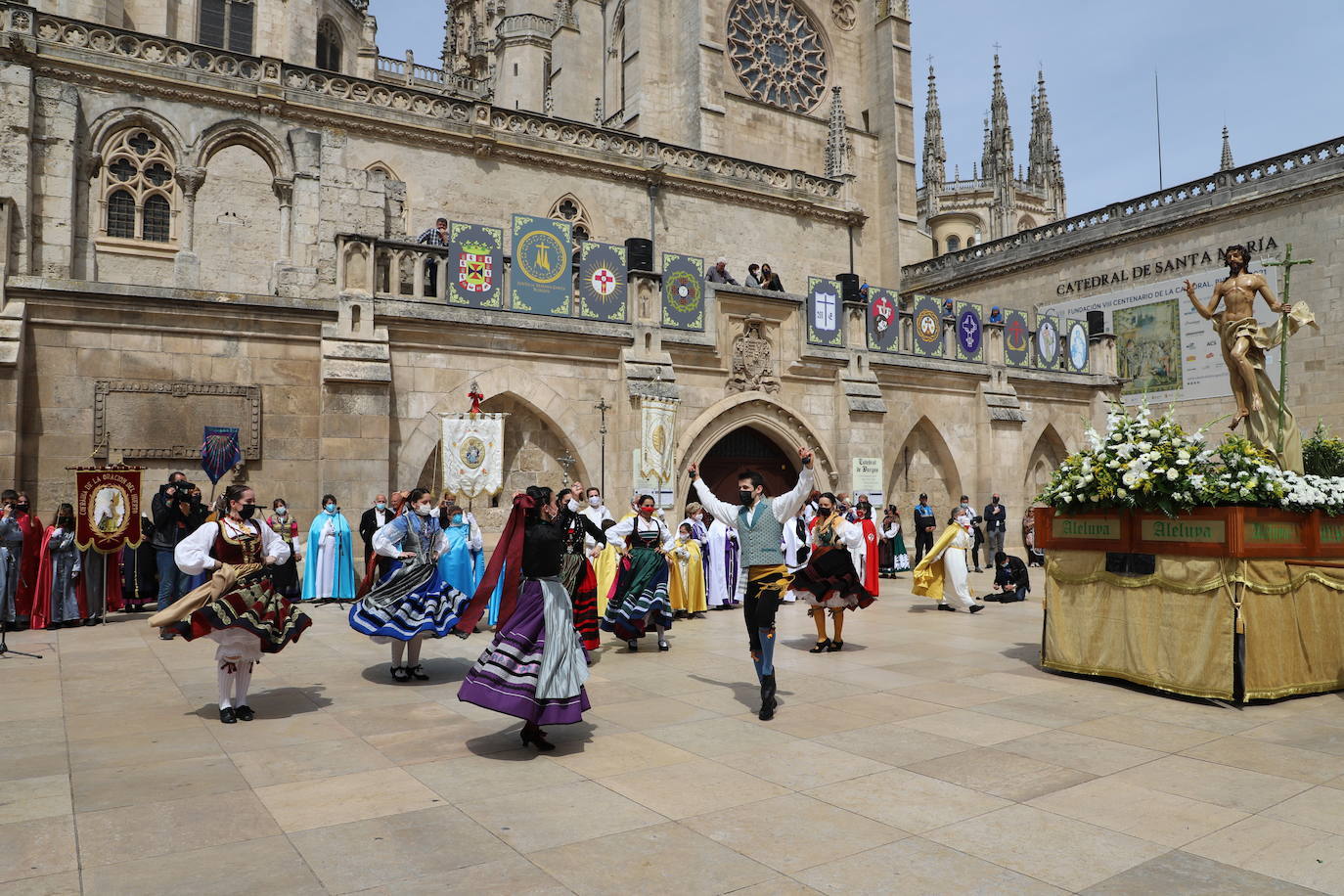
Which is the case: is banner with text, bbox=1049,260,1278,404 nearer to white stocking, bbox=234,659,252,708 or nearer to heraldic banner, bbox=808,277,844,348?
heraldic banner, bbox=808,277,844,348

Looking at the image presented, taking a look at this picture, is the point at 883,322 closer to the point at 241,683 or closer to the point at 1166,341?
the point at 1166,341

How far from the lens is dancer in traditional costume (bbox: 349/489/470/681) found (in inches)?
305

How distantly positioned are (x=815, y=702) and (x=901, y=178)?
1168 inches

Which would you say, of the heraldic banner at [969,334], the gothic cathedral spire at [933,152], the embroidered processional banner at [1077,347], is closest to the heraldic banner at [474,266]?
the heraldic banner at [969,334]

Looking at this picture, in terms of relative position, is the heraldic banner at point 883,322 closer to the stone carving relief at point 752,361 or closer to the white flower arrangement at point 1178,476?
the stone carving relief at point 752,361

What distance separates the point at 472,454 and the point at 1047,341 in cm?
1630

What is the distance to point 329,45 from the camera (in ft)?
103

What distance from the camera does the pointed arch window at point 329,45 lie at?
30.8 metres

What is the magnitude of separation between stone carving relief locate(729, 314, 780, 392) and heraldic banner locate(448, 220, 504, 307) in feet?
16.2

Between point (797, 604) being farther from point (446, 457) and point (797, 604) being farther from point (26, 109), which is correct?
point (26, 109)

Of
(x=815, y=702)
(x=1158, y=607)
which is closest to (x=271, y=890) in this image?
(x=815, y=702)

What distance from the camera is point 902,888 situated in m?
3.81

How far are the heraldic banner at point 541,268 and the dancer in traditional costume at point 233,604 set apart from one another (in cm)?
907

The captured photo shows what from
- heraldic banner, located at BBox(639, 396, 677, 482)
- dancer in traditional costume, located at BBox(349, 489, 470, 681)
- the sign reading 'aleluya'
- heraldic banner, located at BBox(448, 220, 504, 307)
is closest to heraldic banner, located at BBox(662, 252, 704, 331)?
heraldic banner, located at BBox(639, 396, 677, 482)
